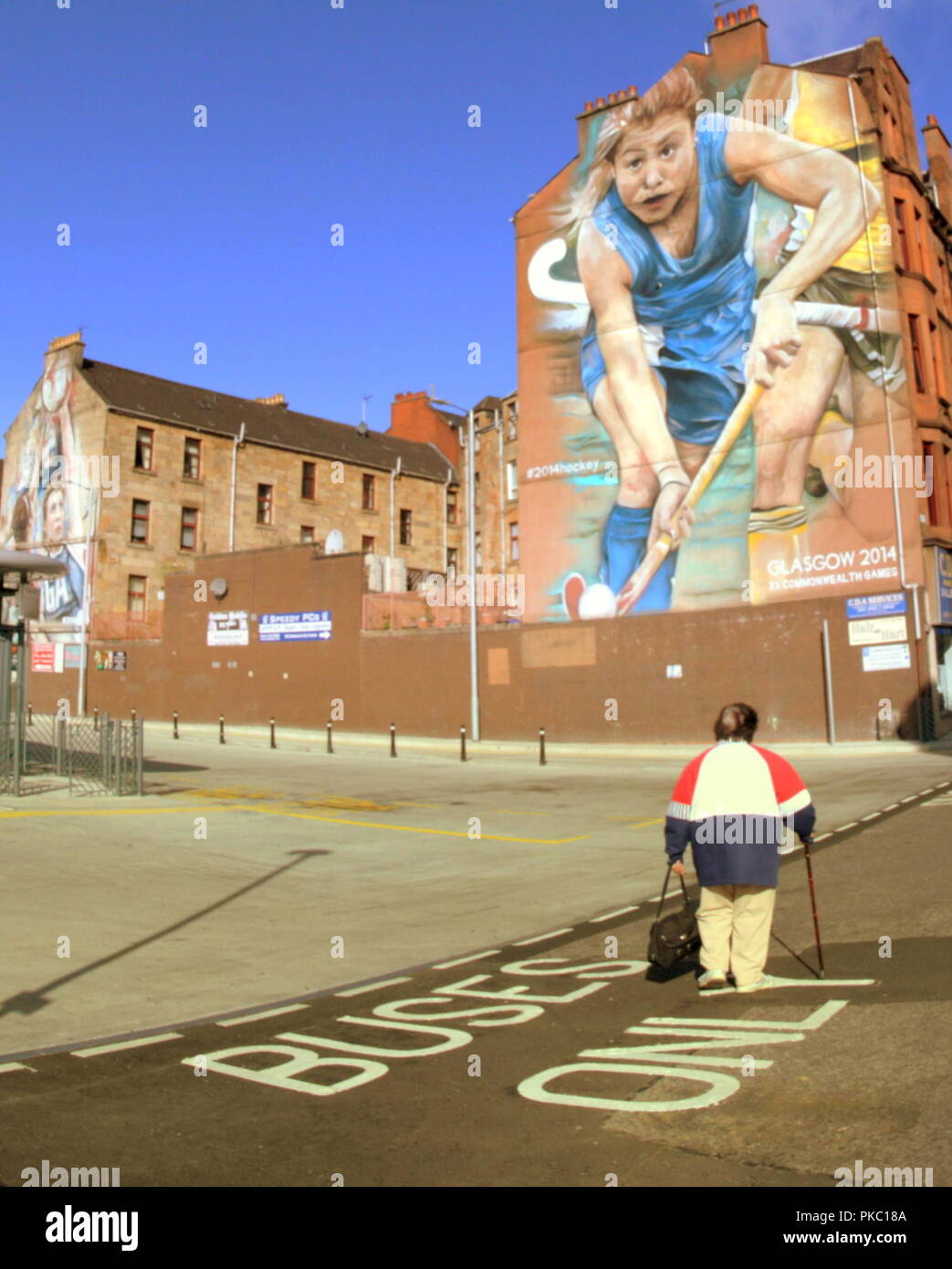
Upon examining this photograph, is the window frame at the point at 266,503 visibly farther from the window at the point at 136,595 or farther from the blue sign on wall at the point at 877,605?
the blue sign on wall at the point at 877,605

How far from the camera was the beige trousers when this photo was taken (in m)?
6.28

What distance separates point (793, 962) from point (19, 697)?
549 inches

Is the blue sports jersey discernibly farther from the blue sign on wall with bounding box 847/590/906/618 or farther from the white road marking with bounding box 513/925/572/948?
the white road marking with bounding box 513/925/572/948

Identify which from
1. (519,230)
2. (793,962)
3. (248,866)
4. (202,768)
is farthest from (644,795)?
(519,230)

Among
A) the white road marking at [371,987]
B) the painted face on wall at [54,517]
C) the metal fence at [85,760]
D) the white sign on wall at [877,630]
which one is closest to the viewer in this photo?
the white road marking at [371,987]

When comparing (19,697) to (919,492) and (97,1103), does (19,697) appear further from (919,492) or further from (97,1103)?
(919,492)

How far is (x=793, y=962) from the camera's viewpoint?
7059mm

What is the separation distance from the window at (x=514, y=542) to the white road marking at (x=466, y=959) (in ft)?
129

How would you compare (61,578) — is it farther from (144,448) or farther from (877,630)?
(877,630)

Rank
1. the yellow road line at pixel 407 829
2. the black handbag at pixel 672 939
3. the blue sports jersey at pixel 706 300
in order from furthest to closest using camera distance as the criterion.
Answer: the blue sports jersey at pixel 706 300 → the yellow road line at pixel 407 829 → the black handbag at pixel 672 939

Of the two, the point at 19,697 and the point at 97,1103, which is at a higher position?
the point at 19,697

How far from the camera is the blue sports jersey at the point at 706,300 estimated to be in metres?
31.3

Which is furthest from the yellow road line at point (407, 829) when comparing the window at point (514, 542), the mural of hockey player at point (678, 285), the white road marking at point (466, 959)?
the window at point (514, 542)

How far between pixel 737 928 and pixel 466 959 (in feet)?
7.71
